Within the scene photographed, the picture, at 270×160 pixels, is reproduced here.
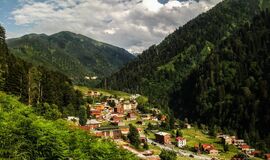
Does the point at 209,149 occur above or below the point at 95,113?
below

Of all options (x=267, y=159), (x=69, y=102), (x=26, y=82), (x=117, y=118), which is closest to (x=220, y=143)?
(x=267, y=159)

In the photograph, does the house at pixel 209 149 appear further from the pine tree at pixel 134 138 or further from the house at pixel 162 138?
the pine tree at pixel 134 138

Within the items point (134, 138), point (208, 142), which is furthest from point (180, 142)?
point (134, 138)

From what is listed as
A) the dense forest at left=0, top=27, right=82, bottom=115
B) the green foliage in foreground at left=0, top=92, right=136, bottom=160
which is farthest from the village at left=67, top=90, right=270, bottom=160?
the green foliage in foreground at left=0, top=92, right=136, bottom=160

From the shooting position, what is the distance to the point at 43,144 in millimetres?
40812

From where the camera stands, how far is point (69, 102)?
15200cm

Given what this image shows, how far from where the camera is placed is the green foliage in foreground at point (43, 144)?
122ft

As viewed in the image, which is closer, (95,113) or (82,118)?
(82,118)

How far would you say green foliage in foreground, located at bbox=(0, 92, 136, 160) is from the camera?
37.1m

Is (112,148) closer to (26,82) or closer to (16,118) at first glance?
(16,118)

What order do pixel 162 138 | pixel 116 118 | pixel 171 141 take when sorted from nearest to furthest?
pixel 162 138 → pixel 171 141 → pixel 116 118

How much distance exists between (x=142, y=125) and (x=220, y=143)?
42.2m

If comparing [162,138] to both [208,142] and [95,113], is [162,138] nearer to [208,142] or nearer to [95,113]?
[208,142]

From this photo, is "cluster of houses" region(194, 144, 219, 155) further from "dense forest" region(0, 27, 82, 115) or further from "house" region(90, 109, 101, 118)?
"dense forest" region(0, 27, 82, 115)
